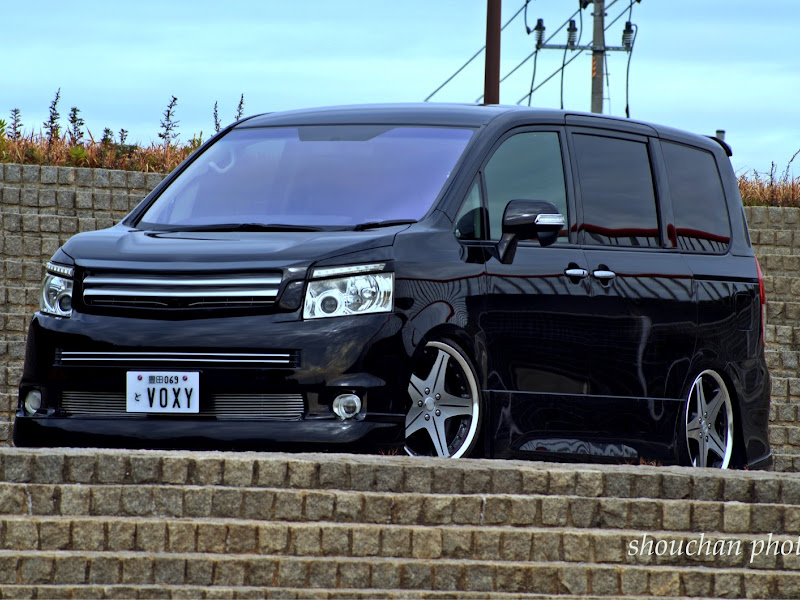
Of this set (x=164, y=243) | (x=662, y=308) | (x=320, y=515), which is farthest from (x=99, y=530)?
(x=662, y=308)

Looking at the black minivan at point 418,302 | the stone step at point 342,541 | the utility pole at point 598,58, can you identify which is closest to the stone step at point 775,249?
the black minivan at point 418,302

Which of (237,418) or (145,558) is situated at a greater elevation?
(237,418)

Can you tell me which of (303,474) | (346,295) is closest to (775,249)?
(346,295)

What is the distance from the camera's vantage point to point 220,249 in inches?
301

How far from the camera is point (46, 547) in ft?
20.9

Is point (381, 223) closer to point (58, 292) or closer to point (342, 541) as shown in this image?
point (58, 292)

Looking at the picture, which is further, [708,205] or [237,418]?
[708,205]

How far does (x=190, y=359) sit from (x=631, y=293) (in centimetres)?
284

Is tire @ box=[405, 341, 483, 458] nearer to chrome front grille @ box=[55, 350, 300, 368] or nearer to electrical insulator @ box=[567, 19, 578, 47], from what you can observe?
chrome front grille @ box=[55, 350, 300, 368]

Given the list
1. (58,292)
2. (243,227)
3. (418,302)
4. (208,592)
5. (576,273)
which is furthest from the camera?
(576,273)

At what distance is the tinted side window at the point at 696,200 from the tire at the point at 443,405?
2468 mm

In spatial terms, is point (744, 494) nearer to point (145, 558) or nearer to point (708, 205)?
point (145, 558)

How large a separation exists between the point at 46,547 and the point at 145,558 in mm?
423

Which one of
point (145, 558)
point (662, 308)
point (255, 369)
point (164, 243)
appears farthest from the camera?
point (662, 308)
